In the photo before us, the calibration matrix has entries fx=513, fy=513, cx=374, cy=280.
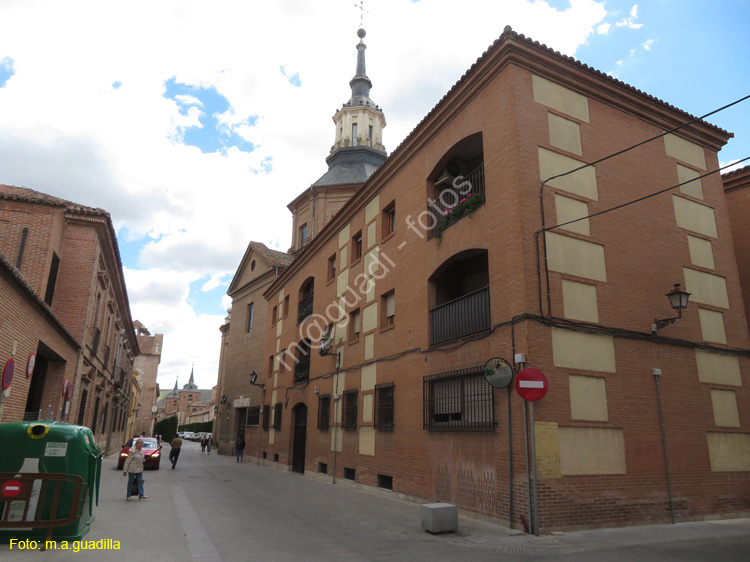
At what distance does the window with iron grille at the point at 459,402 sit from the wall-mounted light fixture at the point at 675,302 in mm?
4086

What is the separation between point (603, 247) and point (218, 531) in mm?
9525

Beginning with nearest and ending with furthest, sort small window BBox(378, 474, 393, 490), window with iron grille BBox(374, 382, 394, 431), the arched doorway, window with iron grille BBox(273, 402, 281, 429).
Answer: small window BBox(378, 474, 393, 490), window with iron grille BBox(374, 382, 394, 431), the arched doorway, window with iron grille BBox(273, 402, 281, 429)

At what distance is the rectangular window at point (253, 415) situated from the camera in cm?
2889

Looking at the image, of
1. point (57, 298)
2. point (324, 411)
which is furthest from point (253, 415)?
point (57, 298)

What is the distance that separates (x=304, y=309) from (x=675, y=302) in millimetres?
16155

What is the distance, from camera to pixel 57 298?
18.3 m

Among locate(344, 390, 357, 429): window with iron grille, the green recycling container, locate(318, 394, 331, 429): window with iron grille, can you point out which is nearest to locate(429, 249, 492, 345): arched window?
locate(344, 390, 357, 429): window with iron grille

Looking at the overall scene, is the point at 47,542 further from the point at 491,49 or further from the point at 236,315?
the point at 236,315

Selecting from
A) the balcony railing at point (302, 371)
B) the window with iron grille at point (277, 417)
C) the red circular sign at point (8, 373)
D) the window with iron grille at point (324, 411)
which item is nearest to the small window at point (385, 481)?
the window with iron grille at point (324, 411)

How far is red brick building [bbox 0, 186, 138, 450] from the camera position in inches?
488

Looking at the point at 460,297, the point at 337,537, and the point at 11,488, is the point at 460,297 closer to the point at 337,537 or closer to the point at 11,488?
the point at 337,537

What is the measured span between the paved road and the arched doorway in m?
8.65

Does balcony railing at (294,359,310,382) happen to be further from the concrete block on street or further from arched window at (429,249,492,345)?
the concrete block on street

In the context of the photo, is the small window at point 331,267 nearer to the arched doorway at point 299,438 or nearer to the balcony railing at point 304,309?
the balcony railing at point 304,309
